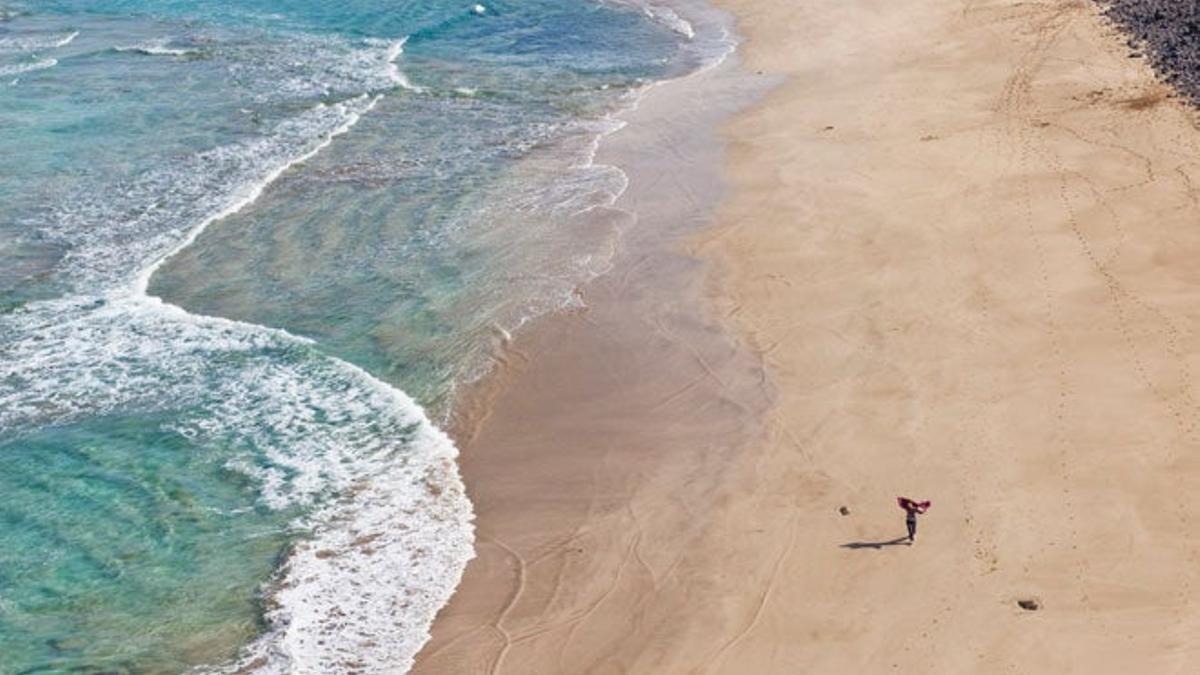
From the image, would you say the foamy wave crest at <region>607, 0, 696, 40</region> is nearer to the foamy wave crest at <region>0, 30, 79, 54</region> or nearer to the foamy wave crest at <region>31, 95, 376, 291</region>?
the foamy wave crest at <region>31, 95, 376, 291</region>

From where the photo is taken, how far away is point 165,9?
153ft

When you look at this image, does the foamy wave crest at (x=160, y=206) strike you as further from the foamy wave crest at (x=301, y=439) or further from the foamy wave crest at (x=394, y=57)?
the foamy wave crest at (x=394, y=57)

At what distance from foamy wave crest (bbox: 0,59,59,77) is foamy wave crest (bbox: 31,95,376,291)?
10243mm

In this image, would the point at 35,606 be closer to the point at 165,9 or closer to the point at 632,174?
the point at 632,174

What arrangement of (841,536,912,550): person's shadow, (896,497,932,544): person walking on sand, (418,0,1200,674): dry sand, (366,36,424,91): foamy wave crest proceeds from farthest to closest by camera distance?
(366,36,424,91): foamy wave crest < (841,536,912,550): person's shadow < (896,497,932,544): person walking on sand < (418,0,1200,674): dry sand

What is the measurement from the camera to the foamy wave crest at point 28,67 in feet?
126

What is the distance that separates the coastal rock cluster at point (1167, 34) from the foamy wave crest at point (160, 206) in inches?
848

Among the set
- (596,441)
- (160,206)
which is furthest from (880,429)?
(160,206)

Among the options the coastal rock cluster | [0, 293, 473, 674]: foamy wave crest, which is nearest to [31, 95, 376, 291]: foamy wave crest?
[0, 293, 473, 674]: foamy wave crest

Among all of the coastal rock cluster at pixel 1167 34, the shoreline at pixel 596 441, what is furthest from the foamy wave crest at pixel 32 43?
the coastal rock cluster at pixel 1167 34

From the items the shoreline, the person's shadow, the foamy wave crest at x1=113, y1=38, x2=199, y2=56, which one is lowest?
the person's shadow

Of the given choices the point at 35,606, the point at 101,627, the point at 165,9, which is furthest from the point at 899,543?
the point at 165,9

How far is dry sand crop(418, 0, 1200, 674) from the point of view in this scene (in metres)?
15.6

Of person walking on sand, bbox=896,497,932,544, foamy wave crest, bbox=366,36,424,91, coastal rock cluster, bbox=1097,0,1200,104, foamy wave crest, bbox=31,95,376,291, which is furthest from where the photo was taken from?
foamy wave crest, bbox=366,36,424,91
